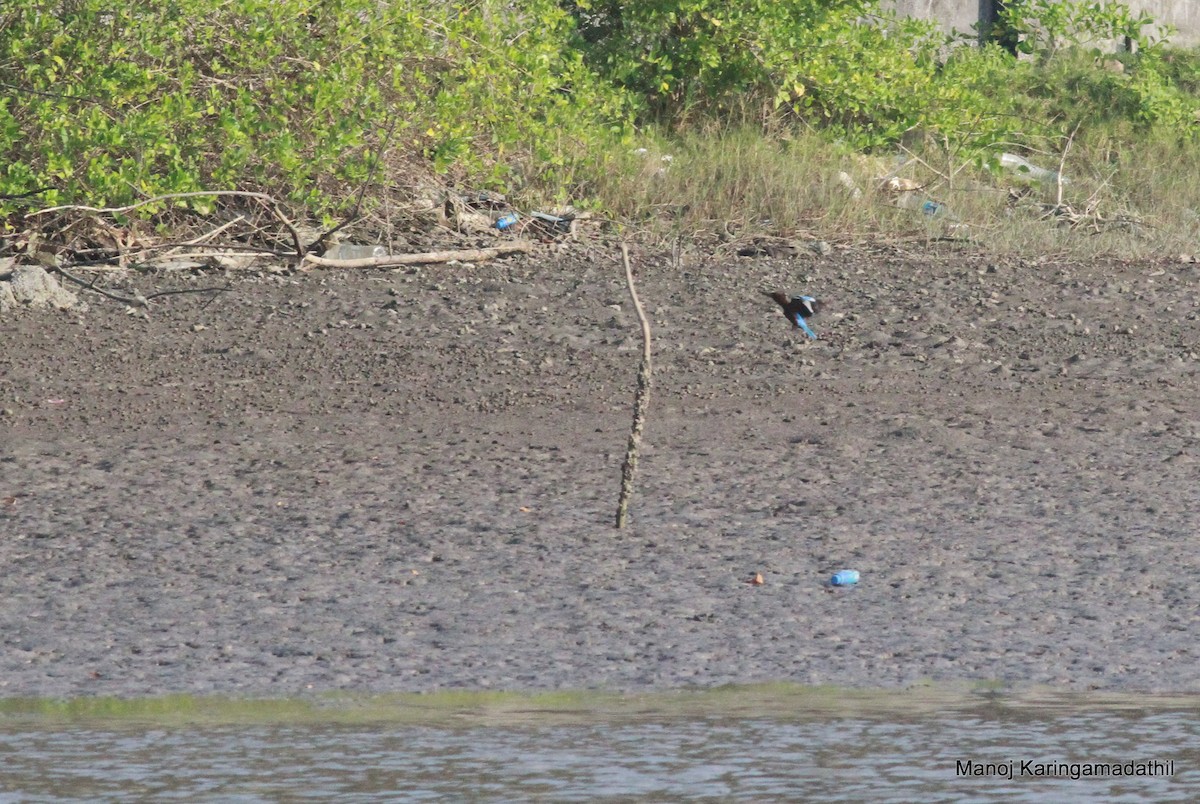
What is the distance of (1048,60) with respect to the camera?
15867mm

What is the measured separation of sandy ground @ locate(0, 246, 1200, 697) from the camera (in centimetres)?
495

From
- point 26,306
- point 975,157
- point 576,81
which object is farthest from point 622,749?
point 975,157

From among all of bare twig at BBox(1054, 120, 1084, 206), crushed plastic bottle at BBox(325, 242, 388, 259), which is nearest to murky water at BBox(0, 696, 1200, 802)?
crushed plastic bottle at BBox(325, 242, 388, 259)

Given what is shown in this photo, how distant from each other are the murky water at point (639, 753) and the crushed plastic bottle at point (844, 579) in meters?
0.99

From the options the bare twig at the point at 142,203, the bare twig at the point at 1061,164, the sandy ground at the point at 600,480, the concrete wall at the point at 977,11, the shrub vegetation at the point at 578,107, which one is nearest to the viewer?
the sandy ground at the point at 600,480

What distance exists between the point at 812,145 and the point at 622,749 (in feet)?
28.7

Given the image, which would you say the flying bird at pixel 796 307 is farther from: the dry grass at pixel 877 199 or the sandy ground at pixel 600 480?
the dry grass at pixel 877 199

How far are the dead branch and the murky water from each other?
606 cm

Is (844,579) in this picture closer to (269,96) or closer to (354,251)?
(354,251)

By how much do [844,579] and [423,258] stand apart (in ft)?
17.5

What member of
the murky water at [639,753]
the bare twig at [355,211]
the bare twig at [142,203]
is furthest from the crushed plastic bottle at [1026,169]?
the murky water at [639,753]

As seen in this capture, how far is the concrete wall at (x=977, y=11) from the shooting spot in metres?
15.9

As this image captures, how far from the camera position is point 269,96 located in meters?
10.5

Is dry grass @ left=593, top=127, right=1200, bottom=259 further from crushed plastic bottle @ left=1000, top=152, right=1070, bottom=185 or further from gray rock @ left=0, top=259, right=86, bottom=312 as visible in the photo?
gray rock @ left=0, top=259, right=86, bottom=312
